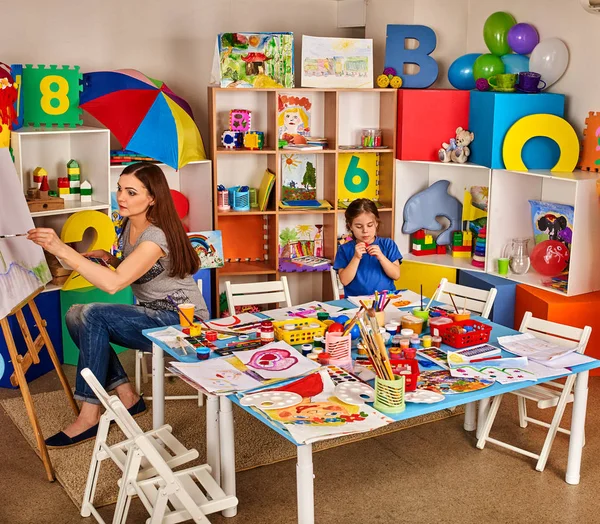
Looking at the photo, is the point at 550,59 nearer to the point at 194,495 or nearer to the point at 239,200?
the point at 239,200

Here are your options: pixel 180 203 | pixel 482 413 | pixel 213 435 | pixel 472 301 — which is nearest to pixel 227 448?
pixel 213 435

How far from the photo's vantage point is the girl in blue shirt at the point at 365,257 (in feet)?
14.8

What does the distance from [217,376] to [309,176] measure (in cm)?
311

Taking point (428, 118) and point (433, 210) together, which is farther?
point (433, 210)

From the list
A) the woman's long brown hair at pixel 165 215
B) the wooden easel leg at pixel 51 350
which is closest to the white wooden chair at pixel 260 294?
the woman's long brown hair at pixel 165 215

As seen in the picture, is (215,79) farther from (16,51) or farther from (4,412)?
(4,412)

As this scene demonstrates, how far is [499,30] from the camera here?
215 inches

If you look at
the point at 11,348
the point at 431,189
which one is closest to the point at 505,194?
the point at 431,189

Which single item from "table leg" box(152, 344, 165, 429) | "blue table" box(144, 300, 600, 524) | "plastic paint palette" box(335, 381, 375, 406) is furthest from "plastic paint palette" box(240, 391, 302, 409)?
"table leg" box(152, 344, 165, 429)

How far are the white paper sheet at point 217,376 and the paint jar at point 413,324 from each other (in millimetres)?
847

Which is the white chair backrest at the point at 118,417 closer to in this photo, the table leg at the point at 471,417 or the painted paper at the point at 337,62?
the table leg at the point at 471,417

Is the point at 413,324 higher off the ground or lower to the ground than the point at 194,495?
higher

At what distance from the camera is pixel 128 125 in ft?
17.0

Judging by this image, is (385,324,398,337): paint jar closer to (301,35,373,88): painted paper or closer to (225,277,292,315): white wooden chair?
(225,277,292,315): white wooden chair
